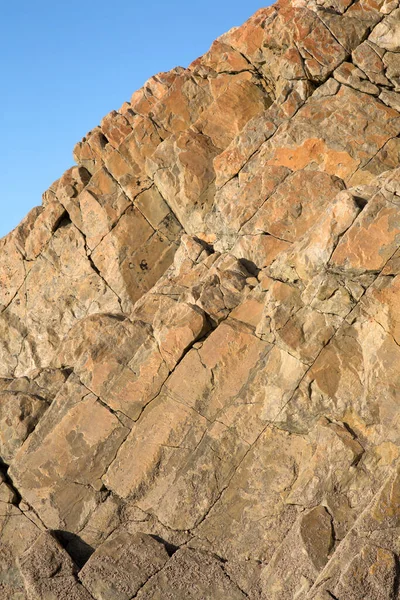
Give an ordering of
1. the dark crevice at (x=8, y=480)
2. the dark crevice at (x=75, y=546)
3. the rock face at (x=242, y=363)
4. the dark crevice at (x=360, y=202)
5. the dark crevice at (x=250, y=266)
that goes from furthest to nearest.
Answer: the dark crevice at (x=250, y=266) < the dark crevice at (x=8, y=480) < the dark crevice at (x=75, y=546) < the dark crevice at (x=360, y=202) < the rock face at (x=242, y=363)

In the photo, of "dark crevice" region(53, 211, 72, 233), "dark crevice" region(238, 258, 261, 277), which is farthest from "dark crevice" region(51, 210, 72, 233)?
"dark crevice" region(238, 258, 261, 277)

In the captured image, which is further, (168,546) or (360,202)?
(360,202)

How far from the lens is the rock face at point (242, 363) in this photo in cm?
1520

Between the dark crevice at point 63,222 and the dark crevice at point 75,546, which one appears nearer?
the dark crevice at point 75,546

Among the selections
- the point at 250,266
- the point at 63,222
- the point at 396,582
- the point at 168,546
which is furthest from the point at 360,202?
the point at 63,222

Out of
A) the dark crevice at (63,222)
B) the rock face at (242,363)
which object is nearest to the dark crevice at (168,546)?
the rock face at (242,363)

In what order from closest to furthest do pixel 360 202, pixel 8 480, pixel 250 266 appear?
pixel 360 202
pixel 8 480
pixel 250 266

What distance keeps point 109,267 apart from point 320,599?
13.0 meters

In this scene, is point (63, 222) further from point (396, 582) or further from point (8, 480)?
point (396, 582)

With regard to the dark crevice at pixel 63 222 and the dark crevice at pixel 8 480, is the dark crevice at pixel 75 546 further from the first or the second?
the dark crevice at pixel 63 222

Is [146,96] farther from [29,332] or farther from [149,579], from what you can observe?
[149,579]

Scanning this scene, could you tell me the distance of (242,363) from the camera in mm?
16906

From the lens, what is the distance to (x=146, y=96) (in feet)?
84.3

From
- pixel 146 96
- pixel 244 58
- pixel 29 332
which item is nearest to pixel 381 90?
pixel 244 58
